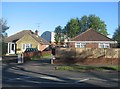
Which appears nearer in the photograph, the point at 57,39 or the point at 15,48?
the point at 15,48

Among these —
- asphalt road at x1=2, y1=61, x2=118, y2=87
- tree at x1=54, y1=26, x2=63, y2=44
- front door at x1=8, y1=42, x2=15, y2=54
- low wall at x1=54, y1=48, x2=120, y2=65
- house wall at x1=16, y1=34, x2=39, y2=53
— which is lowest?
asphalt road at x1=2, y1=61, x2=118, y2=87

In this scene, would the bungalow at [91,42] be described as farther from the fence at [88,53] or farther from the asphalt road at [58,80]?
the asphalt road at [58,80]

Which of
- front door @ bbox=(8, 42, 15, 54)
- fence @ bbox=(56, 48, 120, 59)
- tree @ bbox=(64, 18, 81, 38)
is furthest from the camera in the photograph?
tree @ bbox=(64, 18, 81, 38)

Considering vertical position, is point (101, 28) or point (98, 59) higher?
point (101, 28)

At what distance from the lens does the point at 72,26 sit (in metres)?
103

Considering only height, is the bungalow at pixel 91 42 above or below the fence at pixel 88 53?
above

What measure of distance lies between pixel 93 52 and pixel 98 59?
0.95 m

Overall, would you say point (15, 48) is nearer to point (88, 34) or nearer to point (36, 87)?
point (88, 34)

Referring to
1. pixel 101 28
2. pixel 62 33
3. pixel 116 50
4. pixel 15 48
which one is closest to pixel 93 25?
pixel 101 28

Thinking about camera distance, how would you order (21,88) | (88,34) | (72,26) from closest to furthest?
1. (21,88)
2. (88,34)
3. (72,26)

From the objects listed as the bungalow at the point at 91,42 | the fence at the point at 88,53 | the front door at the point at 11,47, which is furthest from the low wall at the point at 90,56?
the front door at the point at 11,47

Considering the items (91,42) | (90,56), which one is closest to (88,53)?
(90,56)

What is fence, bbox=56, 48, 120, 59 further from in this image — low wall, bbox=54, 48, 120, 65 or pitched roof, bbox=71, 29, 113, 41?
pitched roof, bbox=71, 29, 113, 41

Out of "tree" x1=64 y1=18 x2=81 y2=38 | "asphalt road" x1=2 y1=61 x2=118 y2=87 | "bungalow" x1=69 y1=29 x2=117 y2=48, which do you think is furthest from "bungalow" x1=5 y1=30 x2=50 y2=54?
"asphalt road" x1=2 y1=61 x2=118 y2=87
